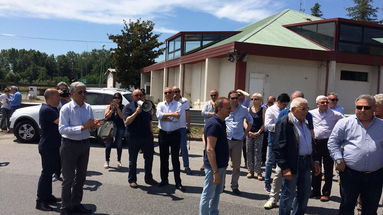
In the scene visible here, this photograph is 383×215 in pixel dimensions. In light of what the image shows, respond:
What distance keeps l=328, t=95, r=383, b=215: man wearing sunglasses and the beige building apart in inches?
528

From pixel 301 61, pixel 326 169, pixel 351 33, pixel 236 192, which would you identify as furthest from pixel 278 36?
pixel 236 192

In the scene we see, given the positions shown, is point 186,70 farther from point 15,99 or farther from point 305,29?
point 15,99

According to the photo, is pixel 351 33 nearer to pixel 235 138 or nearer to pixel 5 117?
pixel 235 138

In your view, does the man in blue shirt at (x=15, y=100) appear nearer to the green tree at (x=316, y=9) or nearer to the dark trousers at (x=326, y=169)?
the dark trousers at (x=326, y=169)

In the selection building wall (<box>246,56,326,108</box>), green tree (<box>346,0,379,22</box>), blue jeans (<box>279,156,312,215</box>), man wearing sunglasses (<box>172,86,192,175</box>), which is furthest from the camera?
green tree (<box>346,0,379,22</box>)

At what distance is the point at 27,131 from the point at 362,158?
390 inches

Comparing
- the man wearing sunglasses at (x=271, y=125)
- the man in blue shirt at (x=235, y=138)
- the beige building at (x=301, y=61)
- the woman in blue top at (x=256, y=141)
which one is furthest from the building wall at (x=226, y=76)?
the man in blue shirt at (x=235, y=138)

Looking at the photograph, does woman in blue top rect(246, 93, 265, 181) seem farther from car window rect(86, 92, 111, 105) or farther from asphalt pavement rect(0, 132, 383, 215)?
car window rect(86, 92, 111, 105)

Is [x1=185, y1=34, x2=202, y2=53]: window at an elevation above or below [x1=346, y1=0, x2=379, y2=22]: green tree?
below

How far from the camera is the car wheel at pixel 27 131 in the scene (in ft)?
35.0

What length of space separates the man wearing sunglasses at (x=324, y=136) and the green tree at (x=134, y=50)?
2742cm

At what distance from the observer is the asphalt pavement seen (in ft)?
16.8

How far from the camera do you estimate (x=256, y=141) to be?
22.9 feet

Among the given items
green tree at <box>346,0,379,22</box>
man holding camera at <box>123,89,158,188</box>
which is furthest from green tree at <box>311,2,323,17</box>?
man holding camera at <box>123,89,158,188</box>
